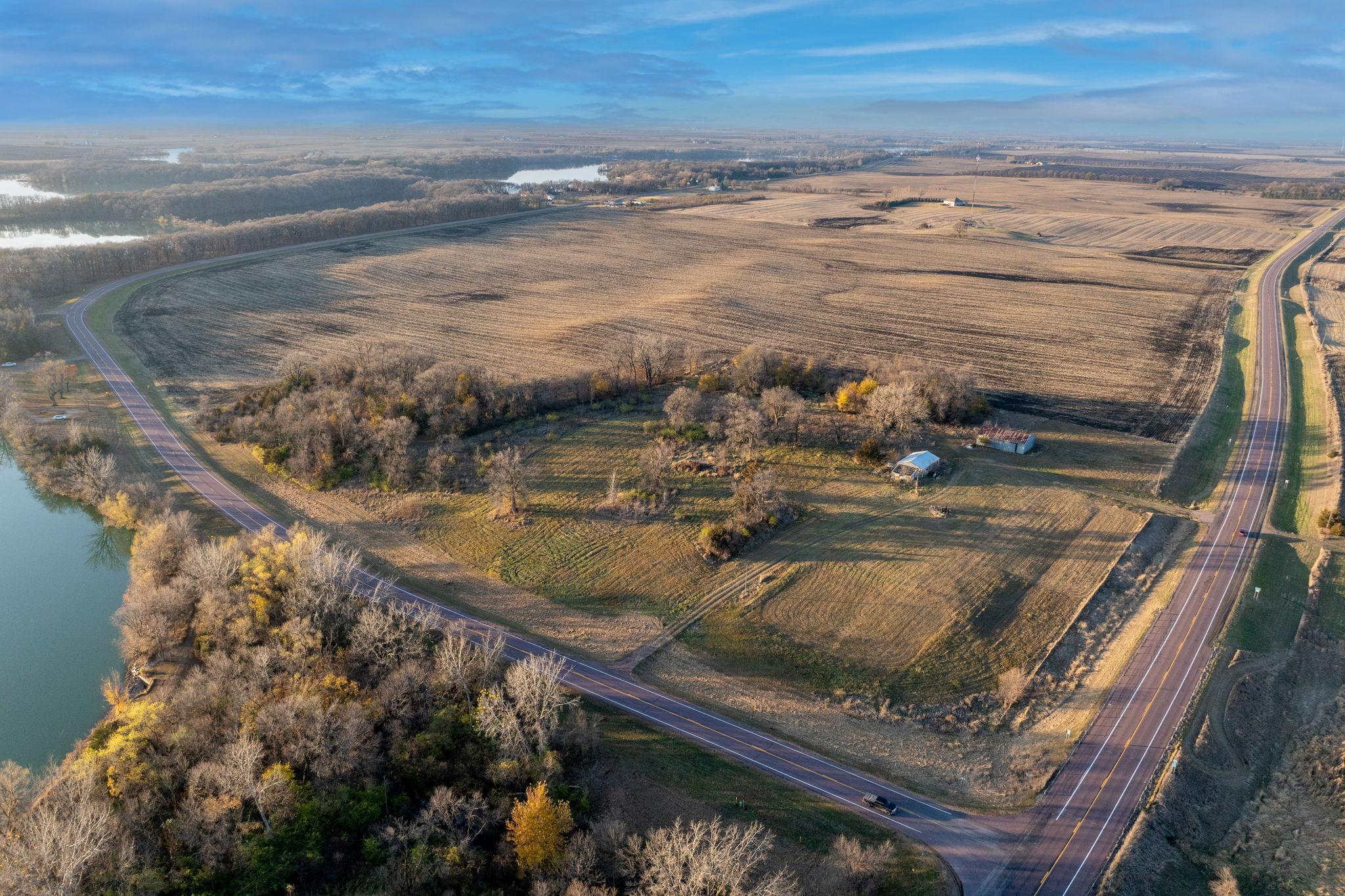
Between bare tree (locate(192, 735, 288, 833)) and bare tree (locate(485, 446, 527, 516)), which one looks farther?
bare tree (locate(485, 446, 527, 516))

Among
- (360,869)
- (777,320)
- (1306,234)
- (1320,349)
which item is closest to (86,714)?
(360,869)

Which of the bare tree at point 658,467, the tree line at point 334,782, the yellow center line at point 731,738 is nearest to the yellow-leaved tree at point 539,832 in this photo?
the tree line at point 334,782

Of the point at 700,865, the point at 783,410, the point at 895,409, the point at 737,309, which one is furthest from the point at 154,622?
the point at 737,309

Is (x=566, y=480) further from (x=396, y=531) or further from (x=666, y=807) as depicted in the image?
(x=666, y=807)

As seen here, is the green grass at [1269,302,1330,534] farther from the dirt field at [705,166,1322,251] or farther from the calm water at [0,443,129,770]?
the calm water at [0,443,129,770]

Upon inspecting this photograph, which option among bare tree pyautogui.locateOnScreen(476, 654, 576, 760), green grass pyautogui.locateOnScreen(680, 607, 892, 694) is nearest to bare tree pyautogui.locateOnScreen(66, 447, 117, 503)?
bare tree pyautogui.locateOnScreen(476, 654, 576, 760)

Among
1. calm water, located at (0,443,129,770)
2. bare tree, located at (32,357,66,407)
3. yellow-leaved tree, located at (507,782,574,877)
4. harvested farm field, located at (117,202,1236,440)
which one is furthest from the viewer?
harvested farm field, located at (117,202,1236,440)
